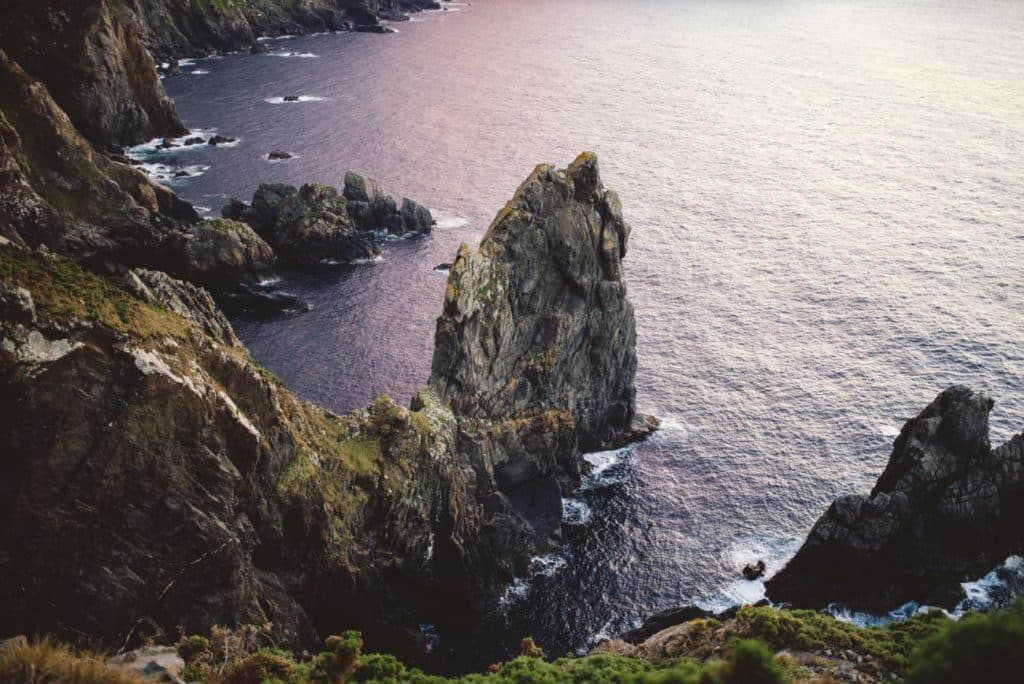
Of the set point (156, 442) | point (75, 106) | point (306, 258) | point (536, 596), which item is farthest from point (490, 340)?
point (75, 106)

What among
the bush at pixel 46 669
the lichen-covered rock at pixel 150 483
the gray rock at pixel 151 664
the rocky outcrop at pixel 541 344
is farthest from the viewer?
the rocky outcrop at pixel 541 344

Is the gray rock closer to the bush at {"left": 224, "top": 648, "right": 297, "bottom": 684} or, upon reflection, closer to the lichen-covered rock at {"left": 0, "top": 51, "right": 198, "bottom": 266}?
the bush at {"left": 224, "top": 648, "right": 297, "bottom": 684}

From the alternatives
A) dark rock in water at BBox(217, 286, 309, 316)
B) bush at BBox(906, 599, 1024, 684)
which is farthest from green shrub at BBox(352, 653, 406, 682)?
dark rock in water at BBox(217, 286, 309, 316)

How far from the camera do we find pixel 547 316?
277ft

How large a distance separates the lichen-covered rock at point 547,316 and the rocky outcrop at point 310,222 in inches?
1991

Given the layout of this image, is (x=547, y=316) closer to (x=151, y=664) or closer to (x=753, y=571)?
(x=753, y=571)

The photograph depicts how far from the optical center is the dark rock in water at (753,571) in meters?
70.9

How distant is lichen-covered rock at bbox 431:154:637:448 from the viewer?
74.4 m

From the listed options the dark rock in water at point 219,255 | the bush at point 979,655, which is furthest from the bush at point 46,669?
the dark rock in water at point 219,255

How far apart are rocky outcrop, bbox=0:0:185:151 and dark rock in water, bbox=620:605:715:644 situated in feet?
388

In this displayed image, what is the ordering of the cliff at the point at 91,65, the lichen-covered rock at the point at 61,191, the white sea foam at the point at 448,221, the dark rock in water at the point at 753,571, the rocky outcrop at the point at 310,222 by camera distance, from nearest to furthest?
the dark rock in water at the point at 753,571
the lichen-covered rock at the point at 61,191
the rocky outcrop at the point at 310,222
the cliff at the point at 91,65
the white sea foam at the point at 448,221

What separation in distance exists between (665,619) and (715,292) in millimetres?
64905

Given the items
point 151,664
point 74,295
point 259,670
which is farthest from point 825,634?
point 74,295

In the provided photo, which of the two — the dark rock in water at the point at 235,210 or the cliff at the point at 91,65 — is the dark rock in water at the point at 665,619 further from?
the cliff at the point at 91,65
